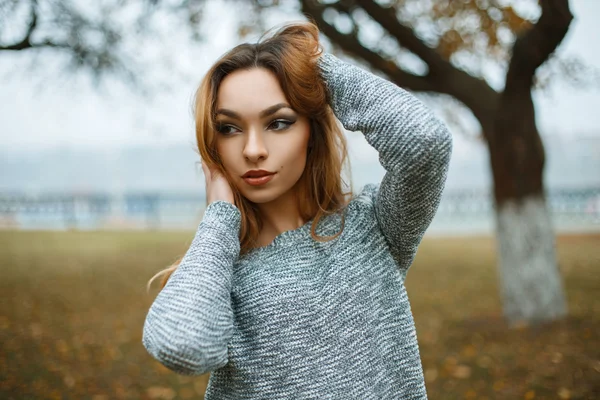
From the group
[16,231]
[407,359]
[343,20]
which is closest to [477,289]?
[343,20]

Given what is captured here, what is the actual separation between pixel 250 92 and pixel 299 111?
6.5 inches

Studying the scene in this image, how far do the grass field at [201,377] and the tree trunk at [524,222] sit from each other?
1.03 ft

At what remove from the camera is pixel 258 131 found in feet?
5.28

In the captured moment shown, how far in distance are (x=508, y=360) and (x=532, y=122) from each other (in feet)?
7.97

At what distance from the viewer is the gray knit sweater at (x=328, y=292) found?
4.60 ft

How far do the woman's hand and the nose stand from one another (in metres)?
0.14

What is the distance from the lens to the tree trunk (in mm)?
5488

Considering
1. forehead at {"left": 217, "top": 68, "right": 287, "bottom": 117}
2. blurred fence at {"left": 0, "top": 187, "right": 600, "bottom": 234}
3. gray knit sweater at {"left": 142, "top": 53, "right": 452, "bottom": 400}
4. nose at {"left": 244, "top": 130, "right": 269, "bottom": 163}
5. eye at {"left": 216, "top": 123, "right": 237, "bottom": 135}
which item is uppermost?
forehead at {"left": 217, "top": 68, "right": 287, "bottom": 117}

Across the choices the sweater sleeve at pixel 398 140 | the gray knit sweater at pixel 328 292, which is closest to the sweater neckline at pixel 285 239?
the gray knit sweater at pixel 328 292

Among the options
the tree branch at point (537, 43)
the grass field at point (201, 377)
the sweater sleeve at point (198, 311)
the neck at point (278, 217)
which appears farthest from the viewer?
the tree branch at point (537, 43)

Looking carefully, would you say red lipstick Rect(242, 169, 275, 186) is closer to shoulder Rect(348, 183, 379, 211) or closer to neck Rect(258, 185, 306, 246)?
neck Rect(258, 185, 306, 246)

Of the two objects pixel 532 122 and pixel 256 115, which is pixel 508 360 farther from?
pixel 256 115

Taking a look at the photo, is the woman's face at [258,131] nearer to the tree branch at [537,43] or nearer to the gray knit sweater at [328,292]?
the gray knit sweater at [328,292]

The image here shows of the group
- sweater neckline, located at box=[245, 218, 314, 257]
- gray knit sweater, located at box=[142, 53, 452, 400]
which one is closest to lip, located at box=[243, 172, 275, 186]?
gray knit sweater, located at box=[142, 53, 452, 400]
